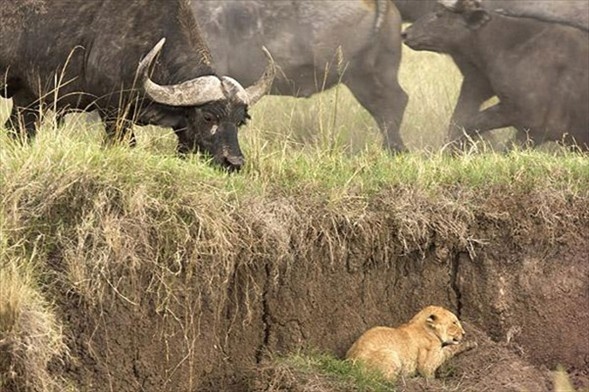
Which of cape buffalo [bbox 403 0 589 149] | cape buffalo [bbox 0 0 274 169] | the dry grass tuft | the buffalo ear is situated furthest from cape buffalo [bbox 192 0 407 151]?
the dry grass tuft

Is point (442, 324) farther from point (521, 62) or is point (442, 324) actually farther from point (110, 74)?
point (521, 62)

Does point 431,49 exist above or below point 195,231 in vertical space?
below

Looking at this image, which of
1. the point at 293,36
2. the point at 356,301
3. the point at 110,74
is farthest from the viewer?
the point at 293,36

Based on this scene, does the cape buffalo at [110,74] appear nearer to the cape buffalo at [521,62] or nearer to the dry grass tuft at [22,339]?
the dry grass tuft at [22,339]

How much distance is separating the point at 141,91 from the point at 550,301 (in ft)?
9.31

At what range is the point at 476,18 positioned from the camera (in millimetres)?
13664

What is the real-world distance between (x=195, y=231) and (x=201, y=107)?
5.53 ft

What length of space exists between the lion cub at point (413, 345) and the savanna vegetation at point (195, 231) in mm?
116

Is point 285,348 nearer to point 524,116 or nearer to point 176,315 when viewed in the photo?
point 176,315

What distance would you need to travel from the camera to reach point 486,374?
9.41 metres

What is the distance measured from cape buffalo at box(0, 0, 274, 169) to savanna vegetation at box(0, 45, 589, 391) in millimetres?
248

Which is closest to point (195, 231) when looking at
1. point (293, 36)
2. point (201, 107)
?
point (201, 107)

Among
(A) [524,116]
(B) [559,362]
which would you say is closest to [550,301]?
(B) [559,362]

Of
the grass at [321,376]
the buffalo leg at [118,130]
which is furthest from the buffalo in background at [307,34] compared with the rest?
the grass at [321,376]
